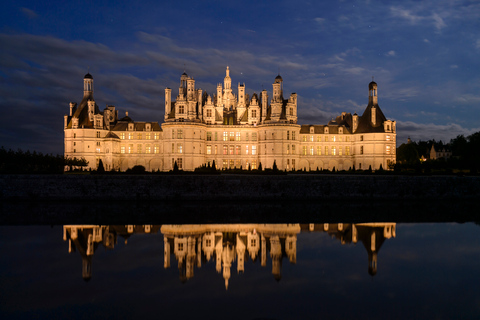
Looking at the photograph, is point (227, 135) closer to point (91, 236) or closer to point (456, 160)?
point (456, 160)

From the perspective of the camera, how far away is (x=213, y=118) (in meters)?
59.9

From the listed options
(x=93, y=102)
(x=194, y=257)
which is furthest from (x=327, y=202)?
(x=93, y=102)

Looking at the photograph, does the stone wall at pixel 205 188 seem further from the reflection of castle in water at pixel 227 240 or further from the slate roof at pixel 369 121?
the slate roof at pixel 369 121

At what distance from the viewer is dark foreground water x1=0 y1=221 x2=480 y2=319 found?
11.7 metres

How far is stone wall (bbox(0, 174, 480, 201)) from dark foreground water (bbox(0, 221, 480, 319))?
12111 millimetres

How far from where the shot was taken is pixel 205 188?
120ft

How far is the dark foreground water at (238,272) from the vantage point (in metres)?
11.7

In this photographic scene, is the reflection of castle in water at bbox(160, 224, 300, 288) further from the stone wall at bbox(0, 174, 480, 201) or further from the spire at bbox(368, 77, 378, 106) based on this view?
the spire at bbox(368, 77, 378, 106)

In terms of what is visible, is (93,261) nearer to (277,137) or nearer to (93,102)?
(277,137)

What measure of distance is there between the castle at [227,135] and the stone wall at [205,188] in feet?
60.1

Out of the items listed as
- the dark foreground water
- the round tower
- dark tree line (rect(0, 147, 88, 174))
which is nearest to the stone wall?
dark tree line (rect(0, 147, 88, 174))

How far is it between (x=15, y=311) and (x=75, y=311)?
179cm

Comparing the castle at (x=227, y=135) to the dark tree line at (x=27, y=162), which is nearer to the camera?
the dark tree line at (x=27, y=162)

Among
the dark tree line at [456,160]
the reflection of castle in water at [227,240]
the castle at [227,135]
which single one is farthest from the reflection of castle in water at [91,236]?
the dark tree line at [456,160]
